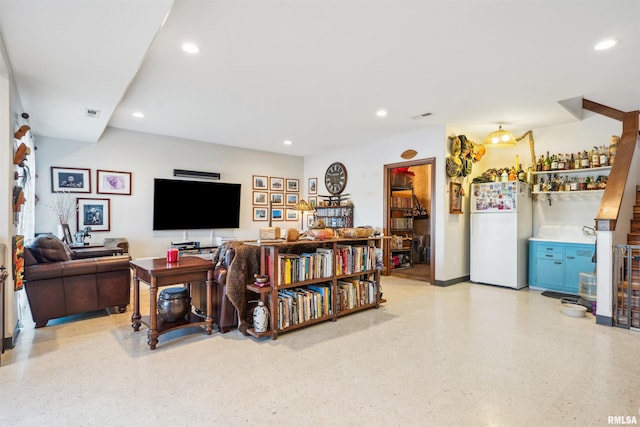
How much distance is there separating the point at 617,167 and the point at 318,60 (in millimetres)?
3982

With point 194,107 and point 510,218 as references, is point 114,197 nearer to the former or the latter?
point 194,107

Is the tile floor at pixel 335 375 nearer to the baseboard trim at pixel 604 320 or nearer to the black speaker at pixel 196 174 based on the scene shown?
the baseboard trim at pixel 604 320

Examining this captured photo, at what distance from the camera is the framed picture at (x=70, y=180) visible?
17.6 ft

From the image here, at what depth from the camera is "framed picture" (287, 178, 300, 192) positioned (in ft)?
26.7

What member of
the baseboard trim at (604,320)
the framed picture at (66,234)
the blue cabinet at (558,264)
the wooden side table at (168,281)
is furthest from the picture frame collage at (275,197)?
the baseboard trim at (604,320)

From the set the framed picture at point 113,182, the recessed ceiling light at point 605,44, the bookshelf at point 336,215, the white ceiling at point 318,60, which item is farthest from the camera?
the bookshelf at point 336,215

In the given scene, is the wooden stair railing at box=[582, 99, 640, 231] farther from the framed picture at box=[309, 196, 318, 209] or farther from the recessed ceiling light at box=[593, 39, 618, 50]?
the framed picture at box=[309, 196, 318, 209]

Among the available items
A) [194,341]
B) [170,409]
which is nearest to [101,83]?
[194,341]

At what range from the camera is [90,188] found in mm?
5617

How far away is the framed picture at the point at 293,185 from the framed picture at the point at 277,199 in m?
0.29

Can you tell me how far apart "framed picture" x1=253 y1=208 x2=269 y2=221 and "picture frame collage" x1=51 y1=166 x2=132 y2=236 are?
101 inches

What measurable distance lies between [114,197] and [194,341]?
13.1 ft

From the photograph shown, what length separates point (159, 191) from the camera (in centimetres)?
618

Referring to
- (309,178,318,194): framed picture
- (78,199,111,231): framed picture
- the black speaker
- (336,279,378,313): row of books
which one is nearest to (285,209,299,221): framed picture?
(309,178,318,194): framed picture
